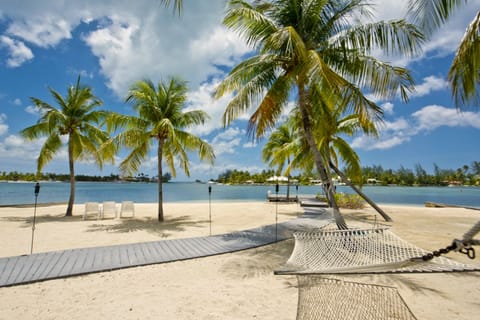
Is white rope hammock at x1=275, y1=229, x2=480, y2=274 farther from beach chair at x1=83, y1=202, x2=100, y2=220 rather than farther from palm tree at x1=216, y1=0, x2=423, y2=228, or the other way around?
beach chair at x1=83, y1=202, x2=100, y2=220

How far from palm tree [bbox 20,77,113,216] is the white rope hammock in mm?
10539

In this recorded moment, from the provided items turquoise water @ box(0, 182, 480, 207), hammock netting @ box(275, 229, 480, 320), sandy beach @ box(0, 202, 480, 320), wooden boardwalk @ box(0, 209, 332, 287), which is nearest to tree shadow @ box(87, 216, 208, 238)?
wooden boardwalk @ box(0, 209, 332, 287)

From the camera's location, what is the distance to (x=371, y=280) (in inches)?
173

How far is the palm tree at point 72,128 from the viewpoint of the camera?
Answer: 37.9 feet

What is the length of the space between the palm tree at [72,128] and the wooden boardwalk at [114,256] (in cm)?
684

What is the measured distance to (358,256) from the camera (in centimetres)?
434

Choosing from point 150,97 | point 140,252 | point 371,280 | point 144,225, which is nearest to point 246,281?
point 371,280

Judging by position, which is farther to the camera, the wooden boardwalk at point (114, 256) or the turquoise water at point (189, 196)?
the turquoise water at point (189, 196)

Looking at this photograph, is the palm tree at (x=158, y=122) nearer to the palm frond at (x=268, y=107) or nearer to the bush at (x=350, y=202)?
the palm frond at (x=268, y=107)

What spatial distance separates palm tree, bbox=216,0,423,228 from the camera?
5922mm

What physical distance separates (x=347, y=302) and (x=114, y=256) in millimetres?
4807

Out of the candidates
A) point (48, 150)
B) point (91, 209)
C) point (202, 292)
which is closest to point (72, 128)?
point (48, 150)

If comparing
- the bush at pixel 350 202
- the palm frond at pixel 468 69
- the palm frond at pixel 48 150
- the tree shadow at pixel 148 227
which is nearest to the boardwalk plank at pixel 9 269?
the tree shadow at pixel 148 227

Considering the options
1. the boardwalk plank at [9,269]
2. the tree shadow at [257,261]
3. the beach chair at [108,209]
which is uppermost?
the beach chair at [108,209]
